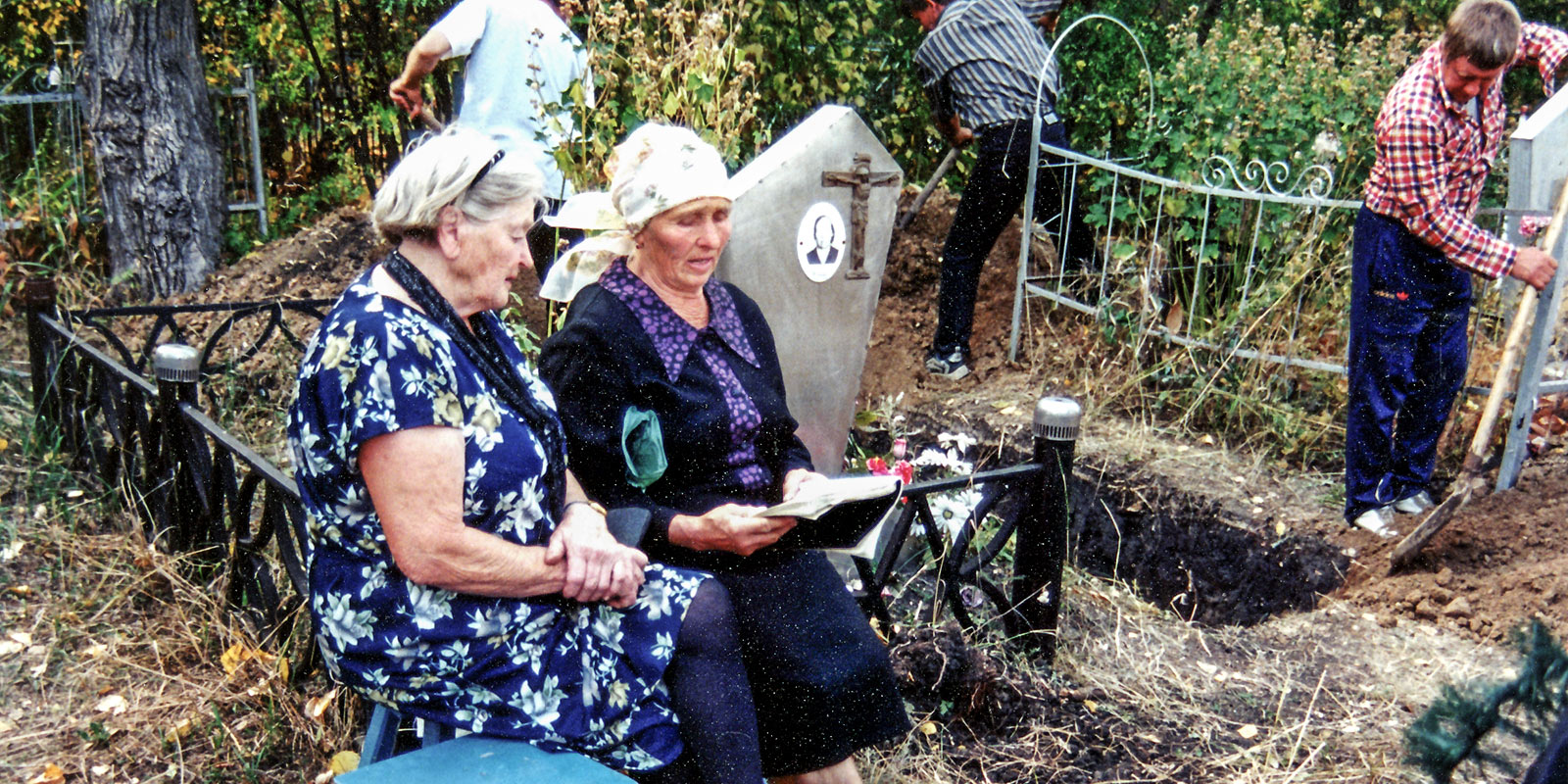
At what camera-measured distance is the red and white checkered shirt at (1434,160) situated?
390 cm

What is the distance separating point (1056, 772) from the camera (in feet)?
9.80

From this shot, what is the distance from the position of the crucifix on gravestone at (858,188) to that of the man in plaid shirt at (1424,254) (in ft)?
5.62

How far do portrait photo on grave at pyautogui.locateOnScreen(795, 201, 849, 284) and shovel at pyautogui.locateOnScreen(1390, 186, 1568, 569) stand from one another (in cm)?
220

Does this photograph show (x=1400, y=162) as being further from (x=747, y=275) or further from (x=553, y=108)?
(x=553, y=108)

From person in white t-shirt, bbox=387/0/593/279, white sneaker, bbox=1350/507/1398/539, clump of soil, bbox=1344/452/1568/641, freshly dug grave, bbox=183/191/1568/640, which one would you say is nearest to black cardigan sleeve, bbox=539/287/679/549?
person in white t-shirt, bbox=387/0/593/279

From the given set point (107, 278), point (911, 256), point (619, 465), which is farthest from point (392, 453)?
point (107, 278)

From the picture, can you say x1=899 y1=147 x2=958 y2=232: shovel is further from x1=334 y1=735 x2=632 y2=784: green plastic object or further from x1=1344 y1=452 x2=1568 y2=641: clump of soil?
x1=334 y1=735 x2=632 y2=784: green plastic object

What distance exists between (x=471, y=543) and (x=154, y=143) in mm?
5230

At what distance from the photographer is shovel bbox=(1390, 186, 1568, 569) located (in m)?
4.04

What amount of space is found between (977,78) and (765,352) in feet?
Answer: 10.2

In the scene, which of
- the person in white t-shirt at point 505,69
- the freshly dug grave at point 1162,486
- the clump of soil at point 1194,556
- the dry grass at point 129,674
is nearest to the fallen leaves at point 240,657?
the dry grass at point 129,674

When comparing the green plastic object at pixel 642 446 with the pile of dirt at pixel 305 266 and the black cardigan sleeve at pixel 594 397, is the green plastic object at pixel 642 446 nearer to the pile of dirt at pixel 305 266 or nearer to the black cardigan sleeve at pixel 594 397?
the black cardigan sleeve at pixel 594 397

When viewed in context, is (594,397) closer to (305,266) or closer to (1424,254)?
(1424,254)

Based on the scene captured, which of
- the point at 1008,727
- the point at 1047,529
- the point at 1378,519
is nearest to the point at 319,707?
the point at 1008,727
